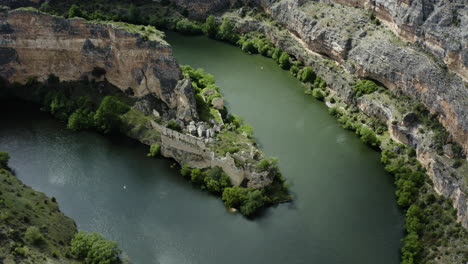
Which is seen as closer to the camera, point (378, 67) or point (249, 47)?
point (378, 67)

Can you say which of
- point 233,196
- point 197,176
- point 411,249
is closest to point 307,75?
point 197,176

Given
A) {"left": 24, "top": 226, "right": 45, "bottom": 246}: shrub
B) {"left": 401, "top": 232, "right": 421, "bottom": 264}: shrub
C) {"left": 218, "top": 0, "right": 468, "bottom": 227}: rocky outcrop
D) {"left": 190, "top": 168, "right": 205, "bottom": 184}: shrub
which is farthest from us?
{"left": 190, "top": 168, "right": 205, "bottom": 184}: shrub

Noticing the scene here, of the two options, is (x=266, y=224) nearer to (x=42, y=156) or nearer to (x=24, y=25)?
(x=42, y=156)

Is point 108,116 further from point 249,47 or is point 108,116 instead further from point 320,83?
point 249,47

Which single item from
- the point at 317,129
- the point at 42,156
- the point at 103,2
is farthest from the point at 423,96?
the point at 103,2

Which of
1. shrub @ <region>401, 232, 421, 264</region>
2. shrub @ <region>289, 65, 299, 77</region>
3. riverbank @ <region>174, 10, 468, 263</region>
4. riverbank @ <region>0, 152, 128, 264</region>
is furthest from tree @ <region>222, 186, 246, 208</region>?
shrub @ <region>289, 65, 299, 77</region>

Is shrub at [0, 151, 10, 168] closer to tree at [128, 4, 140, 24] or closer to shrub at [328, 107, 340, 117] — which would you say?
shrub at [328, 107, 340, 117]

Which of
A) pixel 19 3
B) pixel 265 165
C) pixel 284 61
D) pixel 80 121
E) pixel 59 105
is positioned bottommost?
pixel 80 121
